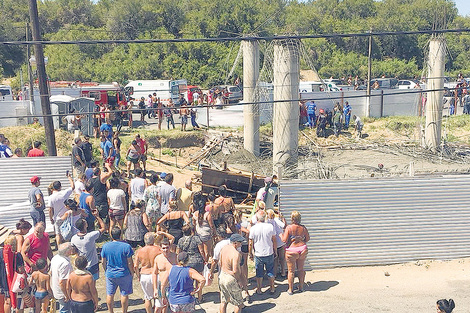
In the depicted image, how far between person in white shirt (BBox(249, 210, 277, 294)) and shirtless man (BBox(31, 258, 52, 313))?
327cm

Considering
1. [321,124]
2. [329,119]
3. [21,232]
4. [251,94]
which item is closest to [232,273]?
[21,232]

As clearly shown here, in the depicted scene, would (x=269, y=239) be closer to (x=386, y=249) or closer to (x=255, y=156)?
(x=386, y=249)

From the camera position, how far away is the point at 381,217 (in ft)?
36.8

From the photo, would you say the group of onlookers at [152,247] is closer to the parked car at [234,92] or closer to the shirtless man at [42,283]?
the shirtless man at [42,283]

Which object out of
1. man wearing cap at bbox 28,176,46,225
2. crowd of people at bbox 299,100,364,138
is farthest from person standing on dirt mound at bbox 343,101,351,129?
man wearing cap at bbox 28,176,46,225

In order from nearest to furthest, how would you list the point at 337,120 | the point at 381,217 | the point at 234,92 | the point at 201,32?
1. the point at 381,217
2. the point at 337,120
3. the point at 234,92
4. the point at 201,32

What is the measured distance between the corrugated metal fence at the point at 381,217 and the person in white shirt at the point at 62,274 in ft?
13.8

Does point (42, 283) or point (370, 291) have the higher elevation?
point (42, 283)

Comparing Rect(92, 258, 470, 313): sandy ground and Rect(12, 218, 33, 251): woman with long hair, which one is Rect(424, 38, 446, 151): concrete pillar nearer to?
Rect(92, 258, 470, 313): sandy ground

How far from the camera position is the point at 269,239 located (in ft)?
31.7

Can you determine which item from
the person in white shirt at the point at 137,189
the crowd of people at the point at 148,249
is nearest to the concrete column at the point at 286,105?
the crowd of people at the point at 148,249

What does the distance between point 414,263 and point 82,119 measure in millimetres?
13473

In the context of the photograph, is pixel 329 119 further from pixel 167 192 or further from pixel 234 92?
pixel 167 192

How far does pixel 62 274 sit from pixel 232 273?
7.79ft
